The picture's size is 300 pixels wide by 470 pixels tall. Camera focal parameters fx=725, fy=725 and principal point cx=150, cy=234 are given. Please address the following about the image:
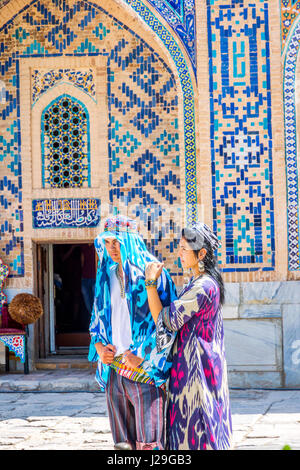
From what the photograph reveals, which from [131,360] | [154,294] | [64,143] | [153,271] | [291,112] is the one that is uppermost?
[291,112]

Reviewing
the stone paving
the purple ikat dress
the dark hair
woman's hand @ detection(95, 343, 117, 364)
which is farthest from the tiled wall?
the purple ikat dress

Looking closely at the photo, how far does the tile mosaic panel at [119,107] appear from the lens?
24.7ft

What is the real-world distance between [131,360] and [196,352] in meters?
0.41

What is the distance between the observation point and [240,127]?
6.88 m

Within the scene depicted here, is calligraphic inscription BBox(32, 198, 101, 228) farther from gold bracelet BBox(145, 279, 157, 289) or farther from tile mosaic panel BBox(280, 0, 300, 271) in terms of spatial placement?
gold bracelet BBox(145, 279, 157, 289)

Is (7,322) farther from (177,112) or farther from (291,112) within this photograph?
(291,112)

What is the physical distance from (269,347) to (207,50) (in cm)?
286

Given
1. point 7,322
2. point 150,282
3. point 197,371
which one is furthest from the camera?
point 7,322

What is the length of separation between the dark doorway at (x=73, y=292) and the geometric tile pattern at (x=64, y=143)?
1774mm

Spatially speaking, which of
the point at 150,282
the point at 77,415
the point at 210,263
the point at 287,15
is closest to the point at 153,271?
the point at 150,282

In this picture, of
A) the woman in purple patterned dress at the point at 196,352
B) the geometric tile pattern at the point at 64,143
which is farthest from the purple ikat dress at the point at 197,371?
the geometric tile pattern at the point at 64,143

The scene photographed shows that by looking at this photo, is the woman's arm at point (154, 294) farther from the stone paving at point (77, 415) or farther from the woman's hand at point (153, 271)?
the stone paving at point (77, 415)

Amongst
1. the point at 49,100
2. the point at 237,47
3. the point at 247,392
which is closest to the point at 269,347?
the point at 247,392

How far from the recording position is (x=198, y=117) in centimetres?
725
